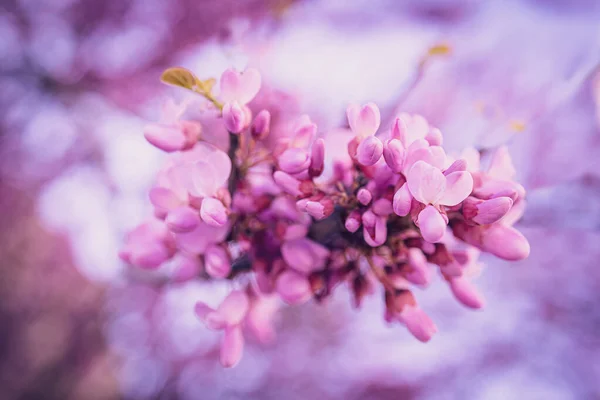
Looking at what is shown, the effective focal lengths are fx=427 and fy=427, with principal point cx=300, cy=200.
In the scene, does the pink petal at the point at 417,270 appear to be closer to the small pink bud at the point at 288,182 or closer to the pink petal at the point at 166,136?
the small pink bud at the point at 288,182

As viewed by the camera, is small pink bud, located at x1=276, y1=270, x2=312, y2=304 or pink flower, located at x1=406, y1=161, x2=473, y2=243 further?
small pink bud, located at x1=276, y1=270, x2=312, y2=304

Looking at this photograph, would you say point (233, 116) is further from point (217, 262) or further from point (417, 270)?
point (417, 270)

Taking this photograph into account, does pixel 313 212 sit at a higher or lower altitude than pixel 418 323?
higher

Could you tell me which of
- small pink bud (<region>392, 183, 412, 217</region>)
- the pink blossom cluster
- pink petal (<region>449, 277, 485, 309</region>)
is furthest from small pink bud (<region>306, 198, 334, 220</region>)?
pink petal (<region>449, 277, 485, 309</region>)

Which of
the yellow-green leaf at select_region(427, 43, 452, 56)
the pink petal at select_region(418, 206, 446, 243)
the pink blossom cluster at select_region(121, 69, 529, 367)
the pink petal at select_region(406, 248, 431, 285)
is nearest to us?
the pink petal at select_region(418, 206, 446, 243)

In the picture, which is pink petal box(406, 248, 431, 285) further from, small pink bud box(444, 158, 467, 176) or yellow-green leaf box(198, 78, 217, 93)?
yellow-green leaf box(198, 78, 217, 93)

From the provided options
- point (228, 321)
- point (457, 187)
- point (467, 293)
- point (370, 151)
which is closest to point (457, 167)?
point (457, 187)
